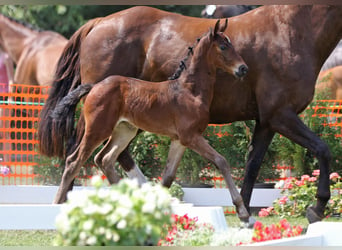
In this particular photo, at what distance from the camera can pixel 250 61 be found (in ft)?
23.7

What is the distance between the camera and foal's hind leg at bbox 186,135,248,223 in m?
6.23

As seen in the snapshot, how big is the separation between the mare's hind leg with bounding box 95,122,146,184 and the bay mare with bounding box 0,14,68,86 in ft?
23.6

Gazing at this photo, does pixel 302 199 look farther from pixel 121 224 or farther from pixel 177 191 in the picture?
pixel 121 224

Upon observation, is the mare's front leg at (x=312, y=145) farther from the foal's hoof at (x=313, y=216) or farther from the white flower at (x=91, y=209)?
the white flower at (x=91, y=209)

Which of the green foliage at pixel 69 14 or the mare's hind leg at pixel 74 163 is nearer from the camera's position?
the mare's hind leg at pixel 74 163

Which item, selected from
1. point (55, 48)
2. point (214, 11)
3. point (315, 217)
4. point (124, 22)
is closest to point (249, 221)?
point (315, 217)

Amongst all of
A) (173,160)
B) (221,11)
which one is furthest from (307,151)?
(221,11)

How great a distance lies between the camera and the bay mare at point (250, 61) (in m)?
7.05

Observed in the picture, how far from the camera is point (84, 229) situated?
3.66 meters

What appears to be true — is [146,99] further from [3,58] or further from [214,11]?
[3,58]

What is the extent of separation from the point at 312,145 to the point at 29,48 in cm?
910

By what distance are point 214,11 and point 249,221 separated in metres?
6.98

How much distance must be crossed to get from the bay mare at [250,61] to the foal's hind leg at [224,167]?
3.13ft

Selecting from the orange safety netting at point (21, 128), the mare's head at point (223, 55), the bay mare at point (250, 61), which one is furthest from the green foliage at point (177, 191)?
the mare's head at point (223, 55)
